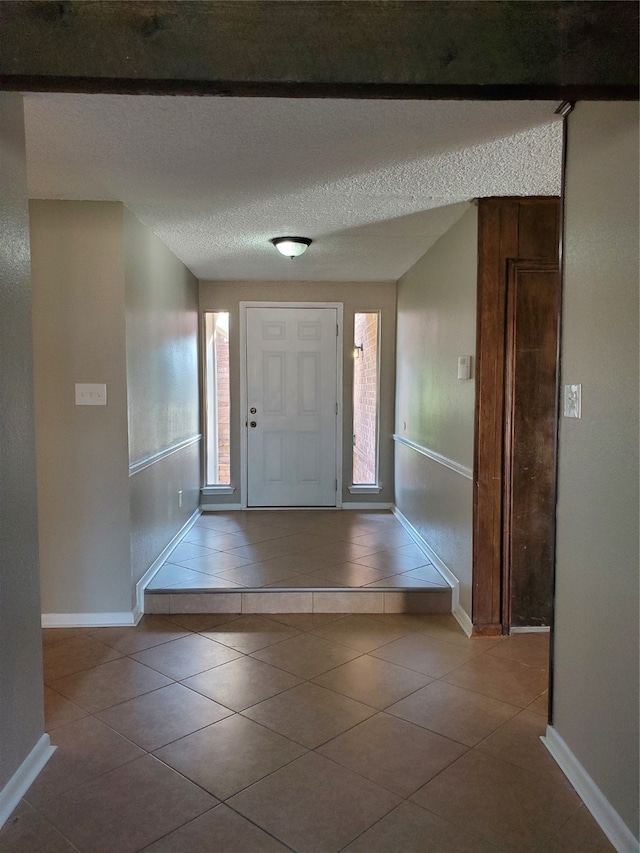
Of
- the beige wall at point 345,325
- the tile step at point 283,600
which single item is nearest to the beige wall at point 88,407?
the tile step at point 283,600

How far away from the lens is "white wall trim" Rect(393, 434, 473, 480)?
3.27 meters

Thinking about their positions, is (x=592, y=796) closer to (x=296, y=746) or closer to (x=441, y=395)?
(x=296, y=746)

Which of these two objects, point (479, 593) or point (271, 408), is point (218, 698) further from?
point (271, 408)

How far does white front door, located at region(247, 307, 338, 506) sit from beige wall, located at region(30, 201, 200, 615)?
7.31 ft

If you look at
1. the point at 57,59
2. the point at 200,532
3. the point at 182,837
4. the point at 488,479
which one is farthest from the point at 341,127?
the point at 200,532

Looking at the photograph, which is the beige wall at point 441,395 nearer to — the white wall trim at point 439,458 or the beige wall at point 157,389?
the white wall trim at point 439,458

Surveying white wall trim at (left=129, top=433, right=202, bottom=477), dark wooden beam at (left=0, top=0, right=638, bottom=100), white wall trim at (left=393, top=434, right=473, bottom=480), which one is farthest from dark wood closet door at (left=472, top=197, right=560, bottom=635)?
white wall trim at (left=129, top=433, right=202, bottom=477)

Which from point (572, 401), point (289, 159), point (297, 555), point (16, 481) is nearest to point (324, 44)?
point (289, 159)

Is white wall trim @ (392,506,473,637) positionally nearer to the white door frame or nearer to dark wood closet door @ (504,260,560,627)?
dark wood closet door @ (504,260,560,627)

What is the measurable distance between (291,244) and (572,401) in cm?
238

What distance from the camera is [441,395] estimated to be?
3.82 metres

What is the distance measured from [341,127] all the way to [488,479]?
1798 millimetres

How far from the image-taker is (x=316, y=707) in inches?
95.4

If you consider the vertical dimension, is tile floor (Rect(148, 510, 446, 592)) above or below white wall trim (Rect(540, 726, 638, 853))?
above
